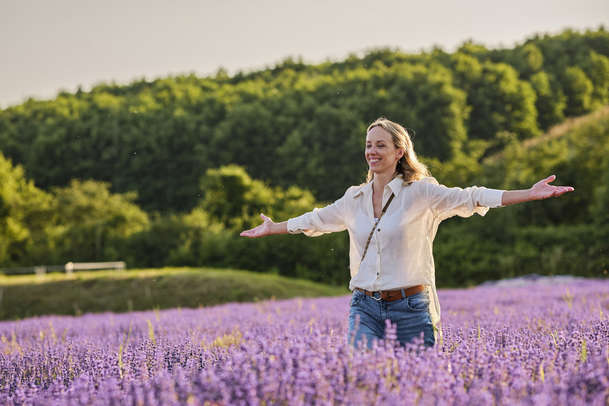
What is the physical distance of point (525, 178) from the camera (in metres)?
28.1

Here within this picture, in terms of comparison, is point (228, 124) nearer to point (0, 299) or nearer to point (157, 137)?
point (157, 137)

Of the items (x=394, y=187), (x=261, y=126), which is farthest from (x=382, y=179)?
(x=261, y=126)

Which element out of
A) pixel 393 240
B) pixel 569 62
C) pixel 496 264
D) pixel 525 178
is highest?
pixel 569 62

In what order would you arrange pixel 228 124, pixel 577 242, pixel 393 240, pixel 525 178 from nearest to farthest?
pixel 393 240
pixel 577 242
pixel 525 178
pixel 228 124

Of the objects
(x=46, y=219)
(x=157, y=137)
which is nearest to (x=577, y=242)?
(x=46, y=219)

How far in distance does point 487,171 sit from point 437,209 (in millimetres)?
29407

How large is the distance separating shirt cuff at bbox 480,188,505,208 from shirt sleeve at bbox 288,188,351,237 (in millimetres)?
929

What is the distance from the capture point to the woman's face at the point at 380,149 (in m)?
3.44

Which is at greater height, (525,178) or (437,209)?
(525,178)

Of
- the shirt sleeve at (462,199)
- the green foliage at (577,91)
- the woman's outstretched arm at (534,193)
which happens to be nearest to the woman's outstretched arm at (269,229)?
the shirt sleeve at (462,199)

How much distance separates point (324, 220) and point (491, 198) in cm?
115

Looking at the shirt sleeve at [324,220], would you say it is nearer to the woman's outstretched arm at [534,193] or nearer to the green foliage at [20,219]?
the woman's outstretched arm at [534,193]

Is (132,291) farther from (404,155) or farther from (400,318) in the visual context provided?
(400,318)

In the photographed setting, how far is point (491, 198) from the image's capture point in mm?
3055
